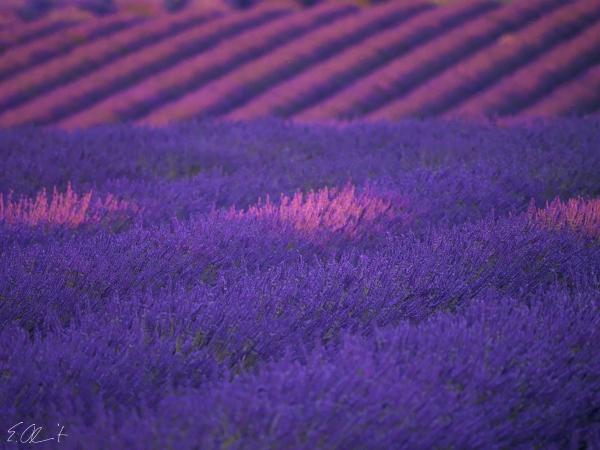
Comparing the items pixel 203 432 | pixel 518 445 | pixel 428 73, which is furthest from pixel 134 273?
pixel 428 73

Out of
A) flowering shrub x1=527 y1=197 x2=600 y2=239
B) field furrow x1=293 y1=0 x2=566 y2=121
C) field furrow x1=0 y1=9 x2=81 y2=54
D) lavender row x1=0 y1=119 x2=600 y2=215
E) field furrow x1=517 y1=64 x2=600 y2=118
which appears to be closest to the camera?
flowering shrub x1=527 y1=197 x2=600 y2=239

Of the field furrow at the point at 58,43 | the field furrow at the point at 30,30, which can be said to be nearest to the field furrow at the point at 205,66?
the field furrow at the point at 58,43

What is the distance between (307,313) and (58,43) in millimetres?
7239

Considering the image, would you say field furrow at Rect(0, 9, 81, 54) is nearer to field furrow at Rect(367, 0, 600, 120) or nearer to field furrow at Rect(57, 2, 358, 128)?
field furrow at Rect(57, 2, 358, 128)

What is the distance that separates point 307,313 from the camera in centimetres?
173

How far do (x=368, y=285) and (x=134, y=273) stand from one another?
0.90m

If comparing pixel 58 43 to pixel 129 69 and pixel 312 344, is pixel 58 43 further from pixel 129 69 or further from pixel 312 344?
pixel 312 344

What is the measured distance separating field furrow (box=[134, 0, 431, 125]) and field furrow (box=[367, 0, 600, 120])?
1.48 m

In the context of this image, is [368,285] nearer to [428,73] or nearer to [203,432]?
[203,432]

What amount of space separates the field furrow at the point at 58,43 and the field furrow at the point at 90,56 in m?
0.17

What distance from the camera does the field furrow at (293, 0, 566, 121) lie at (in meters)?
6.59

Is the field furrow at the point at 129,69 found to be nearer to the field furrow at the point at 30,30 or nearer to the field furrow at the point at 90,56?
the field furrow at the point at 90,56
